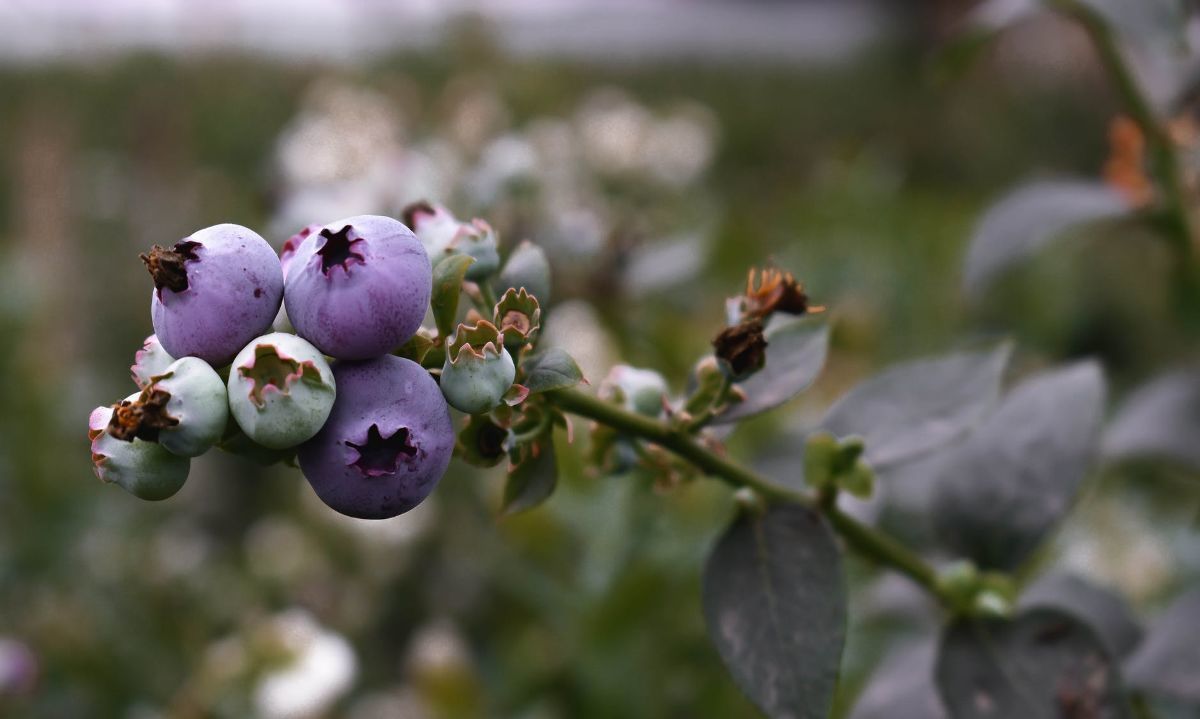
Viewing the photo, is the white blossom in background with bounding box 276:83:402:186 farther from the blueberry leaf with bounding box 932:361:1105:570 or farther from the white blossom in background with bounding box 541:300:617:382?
the blueberry leaf with bounding box 932:361:1105:570

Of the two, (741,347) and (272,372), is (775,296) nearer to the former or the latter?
(741,347)

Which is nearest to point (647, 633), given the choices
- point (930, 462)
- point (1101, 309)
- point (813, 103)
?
point (930, 462)

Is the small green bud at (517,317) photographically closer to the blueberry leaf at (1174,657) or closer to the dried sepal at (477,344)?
the dried sepal at (477,344)

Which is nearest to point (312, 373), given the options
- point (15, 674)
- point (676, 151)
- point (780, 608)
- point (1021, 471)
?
point (780, 608)

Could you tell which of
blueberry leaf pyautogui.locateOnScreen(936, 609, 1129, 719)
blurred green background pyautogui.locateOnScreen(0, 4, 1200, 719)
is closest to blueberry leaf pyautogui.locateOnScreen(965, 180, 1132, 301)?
blurred green background pyautogui.locateOnScreen(0, 4, 1200, 719)

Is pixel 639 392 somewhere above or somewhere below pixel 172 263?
below
